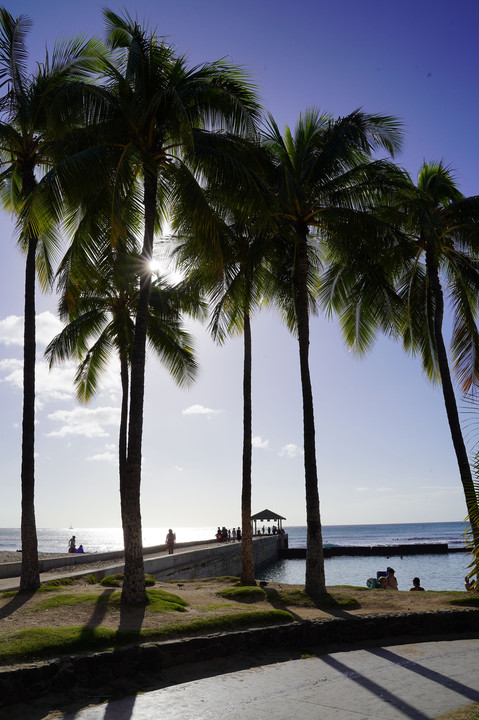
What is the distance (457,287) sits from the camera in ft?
63.4

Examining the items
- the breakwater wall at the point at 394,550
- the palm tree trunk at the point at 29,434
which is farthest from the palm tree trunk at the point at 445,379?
the breakwater wall at the point at 394,550

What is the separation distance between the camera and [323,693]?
26.4 ft

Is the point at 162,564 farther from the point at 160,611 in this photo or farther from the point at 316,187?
the point at 316,187

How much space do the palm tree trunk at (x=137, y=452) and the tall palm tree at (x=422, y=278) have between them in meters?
6.19

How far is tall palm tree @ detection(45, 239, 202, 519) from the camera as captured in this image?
23703mm

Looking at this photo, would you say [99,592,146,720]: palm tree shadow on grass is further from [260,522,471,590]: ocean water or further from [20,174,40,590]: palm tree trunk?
[260,522,471,590]: ocean water

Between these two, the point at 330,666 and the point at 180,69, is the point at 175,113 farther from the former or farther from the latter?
the point at 330,666

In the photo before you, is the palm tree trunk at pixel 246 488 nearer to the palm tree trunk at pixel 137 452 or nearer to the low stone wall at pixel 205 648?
the palm tree trunk at pixel 137 452

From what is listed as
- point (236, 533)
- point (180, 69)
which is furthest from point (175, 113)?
point (236, 533)

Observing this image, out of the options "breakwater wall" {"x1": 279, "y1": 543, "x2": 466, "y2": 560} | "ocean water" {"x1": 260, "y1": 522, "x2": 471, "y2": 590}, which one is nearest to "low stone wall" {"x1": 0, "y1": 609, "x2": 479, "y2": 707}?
"ocean water" {"x1": 260, "y1": 522, "x2": 471, "y2": 590}

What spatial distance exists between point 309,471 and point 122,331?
11799mm

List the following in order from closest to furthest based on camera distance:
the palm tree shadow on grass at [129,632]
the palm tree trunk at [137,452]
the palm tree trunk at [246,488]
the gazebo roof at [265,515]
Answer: the palm tree shadow on grass at [129,632] < the palm tree trunk at [137,452] < the palm tree trunk at [246,488] < the gazebo roof at [265,515]

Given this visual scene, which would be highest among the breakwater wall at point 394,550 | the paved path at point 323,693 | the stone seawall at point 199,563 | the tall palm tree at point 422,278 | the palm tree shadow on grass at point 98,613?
the tall palm tree at point 422,278

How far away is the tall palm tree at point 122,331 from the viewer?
933 inches
